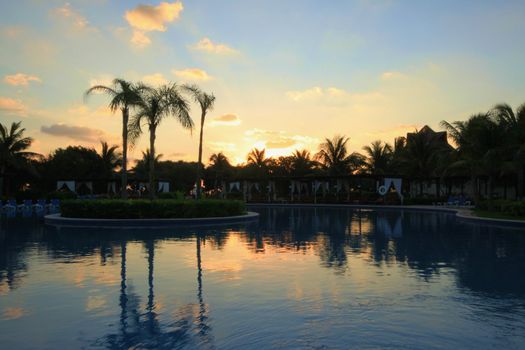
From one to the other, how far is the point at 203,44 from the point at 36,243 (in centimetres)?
1031

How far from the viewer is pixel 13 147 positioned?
38781 millimetres

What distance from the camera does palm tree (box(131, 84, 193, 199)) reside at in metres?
21.8

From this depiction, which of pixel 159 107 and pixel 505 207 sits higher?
pixel 159 107

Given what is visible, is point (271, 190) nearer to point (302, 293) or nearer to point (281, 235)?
point (281, 235)

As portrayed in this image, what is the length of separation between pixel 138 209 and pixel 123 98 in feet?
20.8

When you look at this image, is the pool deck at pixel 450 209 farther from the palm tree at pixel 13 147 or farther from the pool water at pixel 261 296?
the palm tree at pixel 13 147

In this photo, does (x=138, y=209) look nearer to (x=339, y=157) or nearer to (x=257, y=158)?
(x=339, y=157)

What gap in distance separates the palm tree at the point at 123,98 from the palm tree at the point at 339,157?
97.2 ft

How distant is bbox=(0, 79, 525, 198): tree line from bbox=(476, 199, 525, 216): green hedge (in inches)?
57.6

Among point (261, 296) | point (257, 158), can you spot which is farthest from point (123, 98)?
point (257, 158)

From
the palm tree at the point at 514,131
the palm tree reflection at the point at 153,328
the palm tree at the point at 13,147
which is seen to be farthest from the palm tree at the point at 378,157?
the palm tree reflection at the point at 153,328

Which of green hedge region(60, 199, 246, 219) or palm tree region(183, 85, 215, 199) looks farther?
palm tree region(183, 85, 215, 199)

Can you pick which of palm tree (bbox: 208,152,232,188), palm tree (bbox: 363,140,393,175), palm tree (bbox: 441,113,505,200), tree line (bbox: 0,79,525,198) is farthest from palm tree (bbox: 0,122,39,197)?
palm tree (bbox: 441,113,505,200)

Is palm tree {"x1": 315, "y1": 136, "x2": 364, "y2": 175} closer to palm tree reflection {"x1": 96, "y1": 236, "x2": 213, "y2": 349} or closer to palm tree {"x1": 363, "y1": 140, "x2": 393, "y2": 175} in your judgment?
palm tree {"x1": 363, "y1": 140, "x2": 393, "y2": 175}
